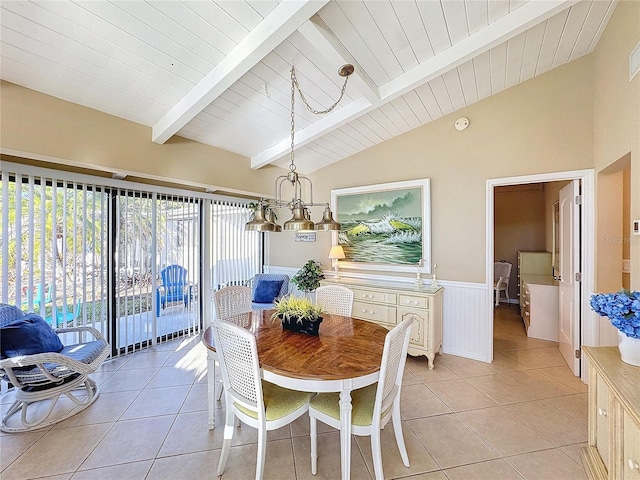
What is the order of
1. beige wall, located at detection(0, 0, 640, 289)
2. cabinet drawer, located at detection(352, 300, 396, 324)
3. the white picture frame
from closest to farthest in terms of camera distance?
1. beige wall, located at detection(0, 0, 640, 289)
2. cabinet drawer, located at detection(352, 300, 396, 324)
3. the white picture frame

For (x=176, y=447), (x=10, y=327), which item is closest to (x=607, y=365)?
(x=176, y=447)

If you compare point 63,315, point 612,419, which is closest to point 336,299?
point 612,419

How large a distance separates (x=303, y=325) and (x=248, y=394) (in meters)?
0.63

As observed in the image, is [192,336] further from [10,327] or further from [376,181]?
[376,181]

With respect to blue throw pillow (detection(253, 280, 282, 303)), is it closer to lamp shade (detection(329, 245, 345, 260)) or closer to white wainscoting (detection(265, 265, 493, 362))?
lamp shade (detection(329, 245, 345, 260))

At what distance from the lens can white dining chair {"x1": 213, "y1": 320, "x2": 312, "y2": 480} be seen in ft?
5.12

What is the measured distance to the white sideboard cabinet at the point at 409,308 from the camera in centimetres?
312

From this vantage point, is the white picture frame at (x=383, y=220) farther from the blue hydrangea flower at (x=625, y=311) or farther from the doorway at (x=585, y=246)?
the blue hydrangea flower at (x=625, y=311)

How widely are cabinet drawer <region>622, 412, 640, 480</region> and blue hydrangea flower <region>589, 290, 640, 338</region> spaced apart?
0.43 metres

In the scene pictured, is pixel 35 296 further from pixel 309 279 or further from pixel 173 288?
pixel 309 279

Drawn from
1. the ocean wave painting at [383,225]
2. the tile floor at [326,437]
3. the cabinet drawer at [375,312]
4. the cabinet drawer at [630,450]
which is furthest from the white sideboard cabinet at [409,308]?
the cabinet drawer at [630,450]

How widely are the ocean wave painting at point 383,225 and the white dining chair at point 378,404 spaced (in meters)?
2.15

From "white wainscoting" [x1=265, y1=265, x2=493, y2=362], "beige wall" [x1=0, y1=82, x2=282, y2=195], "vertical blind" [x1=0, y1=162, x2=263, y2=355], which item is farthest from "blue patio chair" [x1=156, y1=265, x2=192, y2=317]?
"white wainscoting" [x1=265, y1=265, x2=493, y2=362]

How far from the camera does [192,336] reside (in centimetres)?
413
